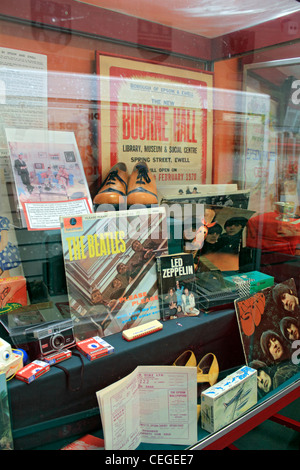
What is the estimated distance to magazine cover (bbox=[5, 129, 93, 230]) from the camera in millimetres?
1108

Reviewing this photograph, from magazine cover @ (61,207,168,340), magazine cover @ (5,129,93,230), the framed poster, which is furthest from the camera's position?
the framed poster

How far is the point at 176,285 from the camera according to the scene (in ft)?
3.80

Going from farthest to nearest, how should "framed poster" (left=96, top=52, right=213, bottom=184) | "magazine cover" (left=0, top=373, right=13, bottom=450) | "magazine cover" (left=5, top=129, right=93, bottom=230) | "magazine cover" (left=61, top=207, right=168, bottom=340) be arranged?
"framed poster" (left=96, top=52, right=213, bottom=184) < "magazine cover" (left=5, top=129, right=93, bottom=230) < "magazine cover" (left=61, top=207, right=168, bottom=340) < "magazine cover" (left=0, top=373, right=13, bottom=450)

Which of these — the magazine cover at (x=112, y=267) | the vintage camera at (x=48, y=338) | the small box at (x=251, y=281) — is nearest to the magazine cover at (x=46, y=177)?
the magazine cover at (x=112, y=267)

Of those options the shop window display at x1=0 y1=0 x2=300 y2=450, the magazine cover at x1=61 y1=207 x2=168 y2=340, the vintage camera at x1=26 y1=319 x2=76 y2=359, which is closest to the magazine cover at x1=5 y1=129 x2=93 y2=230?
the shop window display at x1=0 y1=0 x2=300 y2=450

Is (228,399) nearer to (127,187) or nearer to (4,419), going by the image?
(4,419)

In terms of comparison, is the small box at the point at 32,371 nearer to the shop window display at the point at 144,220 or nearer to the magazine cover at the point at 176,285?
the shop window display at the point at 144,220

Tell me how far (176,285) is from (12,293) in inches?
19.4

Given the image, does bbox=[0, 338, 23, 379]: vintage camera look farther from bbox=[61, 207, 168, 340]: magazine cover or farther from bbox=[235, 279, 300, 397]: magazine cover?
bbox=[235, 279, 300, 397]: magazine cover

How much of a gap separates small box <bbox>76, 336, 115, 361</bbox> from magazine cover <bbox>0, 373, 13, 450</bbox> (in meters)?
0.21

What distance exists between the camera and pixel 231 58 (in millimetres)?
1669

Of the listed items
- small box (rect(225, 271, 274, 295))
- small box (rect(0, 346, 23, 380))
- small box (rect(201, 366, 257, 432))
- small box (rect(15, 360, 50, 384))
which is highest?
small box (rect(225, 271, 274, 295))

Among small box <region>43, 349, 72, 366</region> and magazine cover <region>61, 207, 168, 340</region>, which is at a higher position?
magazine cover <region>61, 207, 168, 340</region>

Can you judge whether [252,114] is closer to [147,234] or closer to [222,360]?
[147,234]
